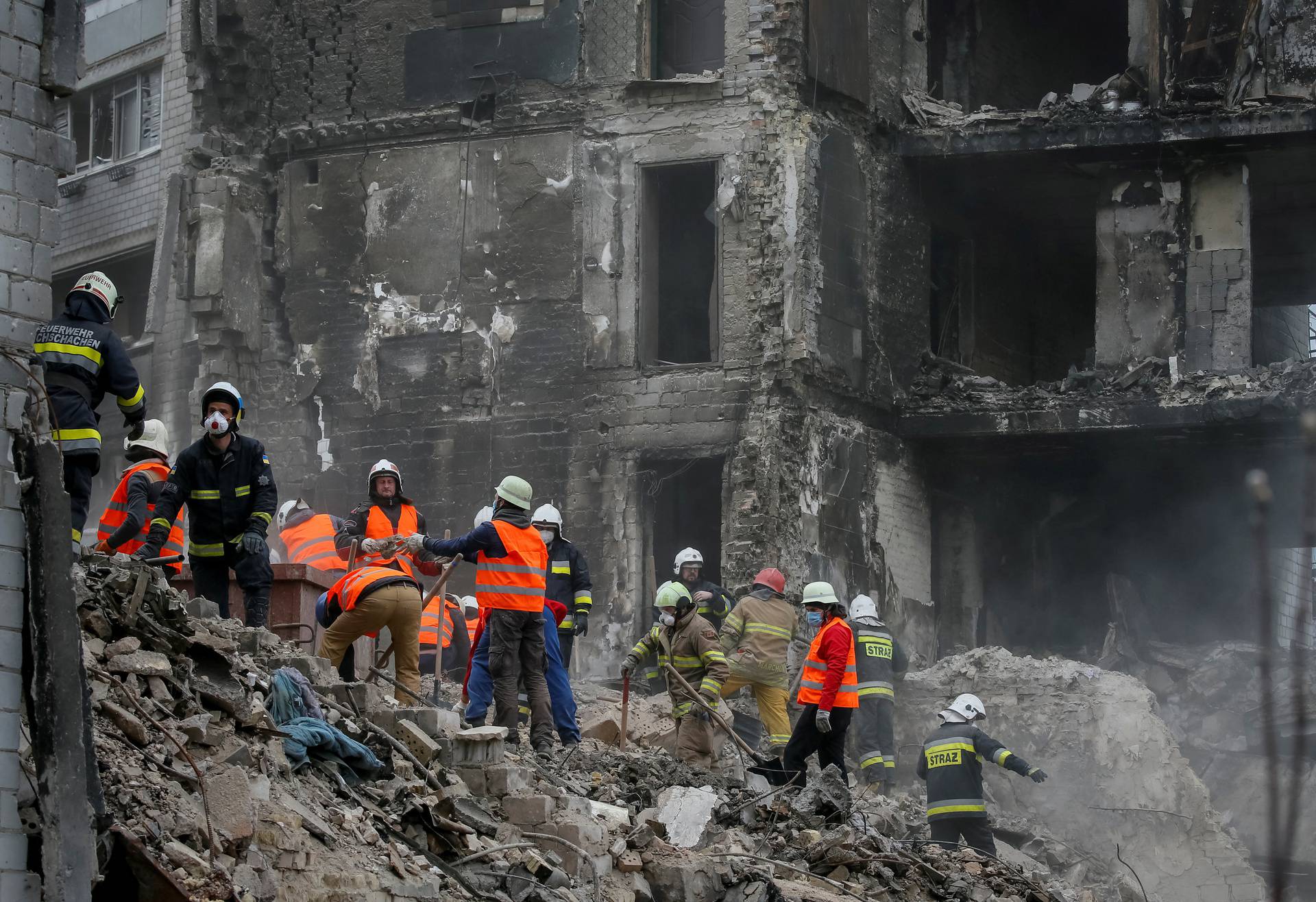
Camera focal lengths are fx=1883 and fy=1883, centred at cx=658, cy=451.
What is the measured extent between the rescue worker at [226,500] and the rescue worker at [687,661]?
3613 mm

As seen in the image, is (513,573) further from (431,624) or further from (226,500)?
(431,624)

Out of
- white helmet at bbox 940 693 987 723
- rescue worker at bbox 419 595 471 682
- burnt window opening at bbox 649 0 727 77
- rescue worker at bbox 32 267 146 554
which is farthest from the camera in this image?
burnt window opening at bbox 649 0 727 77

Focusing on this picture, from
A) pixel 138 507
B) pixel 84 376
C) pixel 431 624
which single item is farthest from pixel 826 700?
pixel 84 376

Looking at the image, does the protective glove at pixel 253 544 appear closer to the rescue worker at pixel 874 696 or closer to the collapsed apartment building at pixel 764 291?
the rescue worker at pixel 874 696

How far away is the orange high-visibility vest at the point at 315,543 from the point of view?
13.9 m

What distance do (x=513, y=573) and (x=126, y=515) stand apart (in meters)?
2.36

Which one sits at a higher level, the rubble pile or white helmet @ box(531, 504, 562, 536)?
the rubble pile

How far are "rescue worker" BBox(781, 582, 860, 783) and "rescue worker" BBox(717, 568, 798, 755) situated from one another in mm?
1423

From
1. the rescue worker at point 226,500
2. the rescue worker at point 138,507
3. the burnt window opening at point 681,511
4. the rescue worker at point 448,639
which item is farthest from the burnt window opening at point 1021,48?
the rescue worker at point 226,500

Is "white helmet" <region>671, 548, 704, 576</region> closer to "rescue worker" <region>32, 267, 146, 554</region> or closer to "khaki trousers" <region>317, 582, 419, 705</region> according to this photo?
"khaki trousers" <region>317, 582, 419, 705</region>

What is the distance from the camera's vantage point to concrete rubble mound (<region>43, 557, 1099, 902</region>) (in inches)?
302

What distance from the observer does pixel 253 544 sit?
10.6m

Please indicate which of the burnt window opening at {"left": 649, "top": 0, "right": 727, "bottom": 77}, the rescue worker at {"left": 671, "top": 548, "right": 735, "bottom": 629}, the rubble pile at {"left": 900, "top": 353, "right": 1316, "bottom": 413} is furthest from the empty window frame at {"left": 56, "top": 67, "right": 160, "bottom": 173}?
the rescue worker at {"left": 671, "top": 548, "right": 735, "bottom": 629}

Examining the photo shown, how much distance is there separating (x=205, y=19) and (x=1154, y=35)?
11.3 meters
